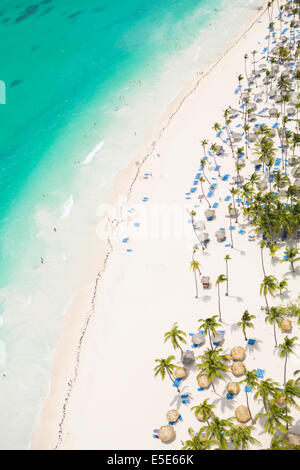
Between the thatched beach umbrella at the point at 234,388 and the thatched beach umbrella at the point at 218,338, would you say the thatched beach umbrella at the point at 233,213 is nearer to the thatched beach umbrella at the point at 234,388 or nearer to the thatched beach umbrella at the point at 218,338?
the thatched beach umbrella at the point at 218,338

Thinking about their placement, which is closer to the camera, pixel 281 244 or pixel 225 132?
pixel 281 244

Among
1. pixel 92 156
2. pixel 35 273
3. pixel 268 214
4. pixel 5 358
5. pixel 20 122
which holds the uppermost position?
pixel 20 122

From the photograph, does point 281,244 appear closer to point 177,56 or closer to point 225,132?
point 225,132

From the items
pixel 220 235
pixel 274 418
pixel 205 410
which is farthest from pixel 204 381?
pixel 220 235

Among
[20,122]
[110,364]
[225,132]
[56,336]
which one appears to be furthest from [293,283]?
[20,122]

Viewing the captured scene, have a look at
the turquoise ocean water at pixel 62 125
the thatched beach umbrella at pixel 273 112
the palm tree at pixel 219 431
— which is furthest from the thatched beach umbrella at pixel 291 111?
the palm tree at pixel 219 431

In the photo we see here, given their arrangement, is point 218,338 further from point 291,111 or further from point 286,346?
point 291,111

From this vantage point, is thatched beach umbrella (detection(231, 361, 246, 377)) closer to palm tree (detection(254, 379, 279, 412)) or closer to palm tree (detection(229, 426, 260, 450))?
palm tree (detection(254, 379, 279, 412))
